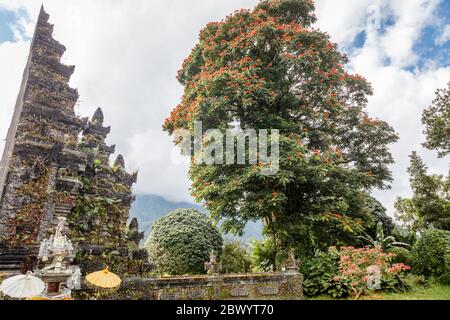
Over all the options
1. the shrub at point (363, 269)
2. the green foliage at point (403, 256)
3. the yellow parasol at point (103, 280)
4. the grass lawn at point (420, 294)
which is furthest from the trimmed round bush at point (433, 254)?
the yellow parasol at point (103, 280)

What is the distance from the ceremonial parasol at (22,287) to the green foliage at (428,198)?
903 inches

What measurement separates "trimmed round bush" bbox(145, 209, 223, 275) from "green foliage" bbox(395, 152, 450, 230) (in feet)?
54.1

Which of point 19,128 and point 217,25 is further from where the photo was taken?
point 217,25

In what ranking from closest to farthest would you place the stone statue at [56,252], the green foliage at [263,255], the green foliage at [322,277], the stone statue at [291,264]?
the stone statue at [56,252] → the green foliage at [322,277] → the stone statue at [291,264] → the green foliage at [263,255]

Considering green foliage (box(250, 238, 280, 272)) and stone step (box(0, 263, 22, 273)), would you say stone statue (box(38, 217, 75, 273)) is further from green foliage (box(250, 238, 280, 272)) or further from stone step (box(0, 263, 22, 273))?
green foliage (box(250, 238, 280, 272))

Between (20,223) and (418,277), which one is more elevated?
(20,223)

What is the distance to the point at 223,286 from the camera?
867 centimetres

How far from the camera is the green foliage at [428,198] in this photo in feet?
63.6

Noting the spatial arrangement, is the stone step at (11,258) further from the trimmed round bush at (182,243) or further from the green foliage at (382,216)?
the green foliage at (382,216)

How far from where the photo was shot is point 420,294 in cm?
875

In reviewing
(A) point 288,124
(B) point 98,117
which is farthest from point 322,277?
(B) point 98,117

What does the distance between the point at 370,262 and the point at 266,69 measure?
821cm

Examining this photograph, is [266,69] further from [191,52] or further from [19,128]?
[19,128]
